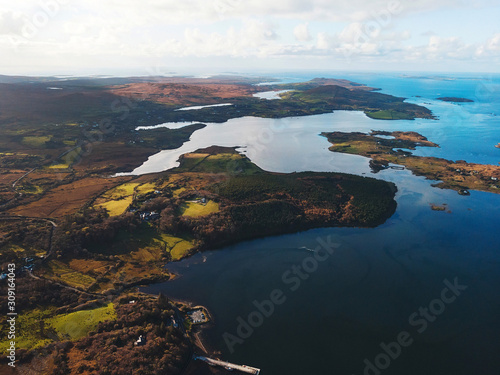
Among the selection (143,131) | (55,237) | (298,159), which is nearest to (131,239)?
(55,237)

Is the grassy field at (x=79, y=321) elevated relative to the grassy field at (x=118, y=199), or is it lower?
lower

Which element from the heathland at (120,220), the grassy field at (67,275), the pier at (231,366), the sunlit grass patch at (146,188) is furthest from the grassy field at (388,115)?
the grassy field at (67,275)

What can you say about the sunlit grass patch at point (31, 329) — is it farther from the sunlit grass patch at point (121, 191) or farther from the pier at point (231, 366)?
the sunlit grass patch at point (121, 191)

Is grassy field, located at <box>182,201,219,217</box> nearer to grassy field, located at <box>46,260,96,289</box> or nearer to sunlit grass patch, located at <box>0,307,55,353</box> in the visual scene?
grassy field, located at <box>46,260,96,289</box>

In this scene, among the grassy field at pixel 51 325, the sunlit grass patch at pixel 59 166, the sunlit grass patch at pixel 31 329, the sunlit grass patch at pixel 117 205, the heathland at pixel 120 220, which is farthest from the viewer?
the sunlit grass patch at pixel 59 166

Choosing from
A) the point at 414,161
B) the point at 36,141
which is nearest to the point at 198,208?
the point at 414,161
